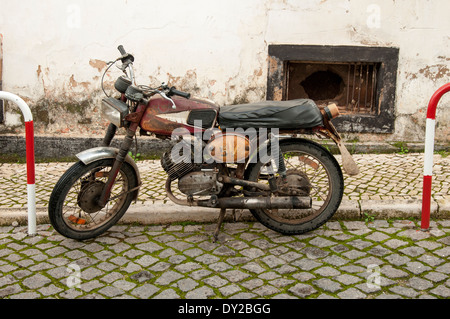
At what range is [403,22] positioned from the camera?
21.7 feet

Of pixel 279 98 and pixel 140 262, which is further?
pixel 279 98

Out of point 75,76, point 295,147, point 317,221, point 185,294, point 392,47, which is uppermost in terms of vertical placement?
point 392,47

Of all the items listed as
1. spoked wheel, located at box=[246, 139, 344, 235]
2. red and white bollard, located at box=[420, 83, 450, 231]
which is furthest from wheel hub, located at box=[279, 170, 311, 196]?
red and white bollard, located at box=[420, 83, 450, 231]

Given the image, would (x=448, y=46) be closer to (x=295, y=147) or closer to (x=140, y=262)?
(x=295, y=147)

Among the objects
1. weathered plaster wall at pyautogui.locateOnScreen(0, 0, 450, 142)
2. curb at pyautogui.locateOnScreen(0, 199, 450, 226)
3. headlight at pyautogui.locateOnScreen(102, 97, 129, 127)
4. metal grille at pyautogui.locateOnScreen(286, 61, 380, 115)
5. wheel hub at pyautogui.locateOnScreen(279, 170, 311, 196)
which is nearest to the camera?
headlight at pyautogui.locateOnScreen(102, 97, 129, 127)

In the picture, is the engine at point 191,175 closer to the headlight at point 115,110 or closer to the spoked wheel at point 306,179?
the spoked wheel at point 306,179

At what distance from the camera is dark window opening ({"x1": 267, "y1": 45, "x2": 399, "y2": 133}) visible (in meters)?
6.69

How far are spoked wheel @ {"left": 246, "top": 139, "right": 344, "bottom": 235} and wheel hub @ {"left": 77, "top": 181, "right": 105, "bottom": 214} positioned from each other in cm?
121

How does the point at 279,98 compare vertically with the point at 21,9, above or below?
below

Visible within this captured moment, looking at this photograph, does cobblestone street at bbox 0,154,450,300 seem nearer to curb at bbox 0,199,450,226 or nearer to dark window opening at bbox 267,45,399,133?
curb at bbox 0,199,450,226

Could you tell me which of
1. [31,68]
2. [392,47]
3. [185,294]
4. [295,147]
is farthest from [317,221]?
[31,68]

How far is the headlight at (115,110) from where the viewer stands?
4250 millimetres

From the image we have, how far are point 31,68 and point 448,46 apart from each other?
502cm

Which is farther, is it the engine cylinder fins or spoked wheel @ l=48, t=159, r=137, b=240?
the engine cylinder fins
